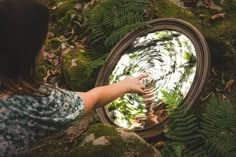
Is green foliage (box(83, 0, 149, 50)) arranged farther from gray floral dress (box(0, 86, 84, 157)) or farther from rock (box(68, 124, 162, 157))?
gray floral dress (box(0, 86, 84, 157))

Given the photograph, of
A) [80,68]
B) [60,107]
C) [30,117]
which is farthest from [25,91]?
[80,68]

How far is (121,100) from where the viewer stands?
4.36 metres

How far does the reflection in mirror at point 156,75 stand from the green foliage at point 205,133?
0.16 metres

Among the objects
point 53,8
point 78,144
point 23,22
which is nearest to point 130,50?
point 78,144

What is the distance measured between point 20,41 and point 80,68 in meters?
2.67

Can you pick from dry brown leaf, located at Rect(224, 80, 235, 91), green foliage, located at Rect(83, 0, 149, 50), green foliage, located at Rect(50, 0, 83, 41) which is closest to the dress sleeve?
dry brown leaf, located at Rect(224, 80, 235, 91)

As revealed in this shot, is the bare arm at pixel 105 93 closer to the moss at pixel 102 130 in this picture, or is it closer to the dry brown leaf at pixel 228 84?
the moss at pixel 102 130

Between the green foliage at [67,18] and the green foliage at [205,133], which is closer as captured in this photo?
the green foliage at [205,133]

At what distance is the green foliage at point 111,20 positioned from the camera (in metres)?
4.97

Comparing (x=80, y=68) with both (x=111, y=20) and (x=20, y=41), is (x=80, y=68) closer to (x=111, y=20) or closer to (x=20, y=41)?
(x=111, y=20)

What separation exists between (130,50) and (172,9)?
2.45 feet

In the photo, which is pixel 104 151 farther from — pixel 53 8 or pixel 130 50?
pixel 53 8

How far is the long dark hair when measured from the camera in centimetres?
228

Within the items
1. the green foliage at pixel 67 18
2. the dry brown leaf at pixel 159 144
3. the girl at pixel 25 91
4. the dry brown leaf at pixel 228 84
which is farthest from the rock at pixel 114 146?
the green foliage at pixel 67 18
